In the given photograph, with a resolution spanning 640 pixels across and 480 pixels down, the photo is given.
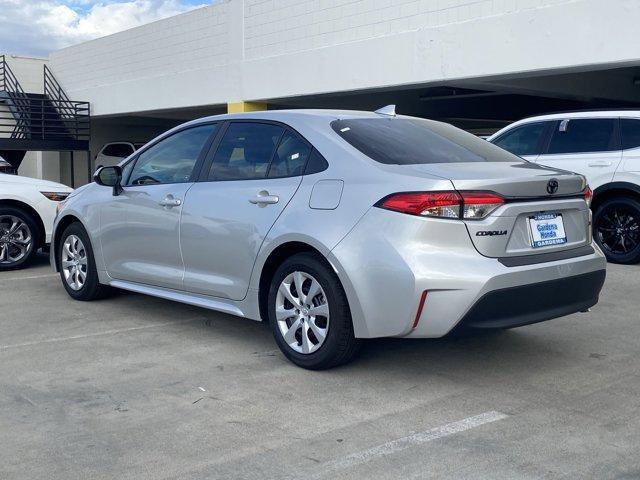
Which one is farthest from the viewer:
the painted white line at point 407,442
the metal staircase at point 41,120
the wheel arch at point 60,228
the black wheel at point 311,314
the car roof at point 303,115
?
the metal staircase at point 41,120

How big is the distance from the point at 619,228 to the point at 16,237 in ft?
22.3

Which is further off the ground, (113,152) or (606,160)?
(113,152)

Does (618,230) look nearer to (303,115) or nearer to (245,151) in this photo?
(303,115)

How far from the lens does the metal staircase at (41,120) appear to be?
22.7 m

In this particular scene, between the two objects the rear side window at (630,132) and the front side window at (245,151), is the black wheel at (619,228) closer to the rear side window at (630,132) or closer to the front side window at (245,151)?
the rear side window at (630,132)

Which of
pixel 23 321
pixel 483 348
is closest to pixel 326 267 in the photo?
pixel 483 348

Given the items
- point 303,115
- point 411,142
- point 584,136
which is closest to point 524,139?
point 584,136

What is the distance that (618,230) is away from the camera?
9.53 metres

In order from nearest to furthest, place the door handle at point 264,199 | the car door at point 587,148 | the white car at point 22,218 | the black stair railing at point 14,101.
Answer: the door handle at point 264,199 < the white car at point 22,218 < the car door at point 587,148 < the black stair railing at point 14,101

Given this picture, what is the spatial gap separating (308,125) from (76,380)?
213cm

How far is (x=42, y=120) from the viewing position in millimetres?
22891

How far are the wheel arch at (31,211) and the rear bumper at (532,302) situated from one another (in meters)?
6.10

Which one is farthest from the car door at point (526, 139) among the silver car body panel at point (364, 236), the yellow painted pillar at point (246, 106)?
the yellow painted pillar at point (246, 106)

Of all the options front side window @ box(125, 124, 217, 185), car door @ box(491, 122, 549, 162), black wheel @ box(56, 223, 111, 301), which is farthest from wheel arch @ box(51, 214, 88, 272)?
car door @ box(491, 122, 549, 162)
